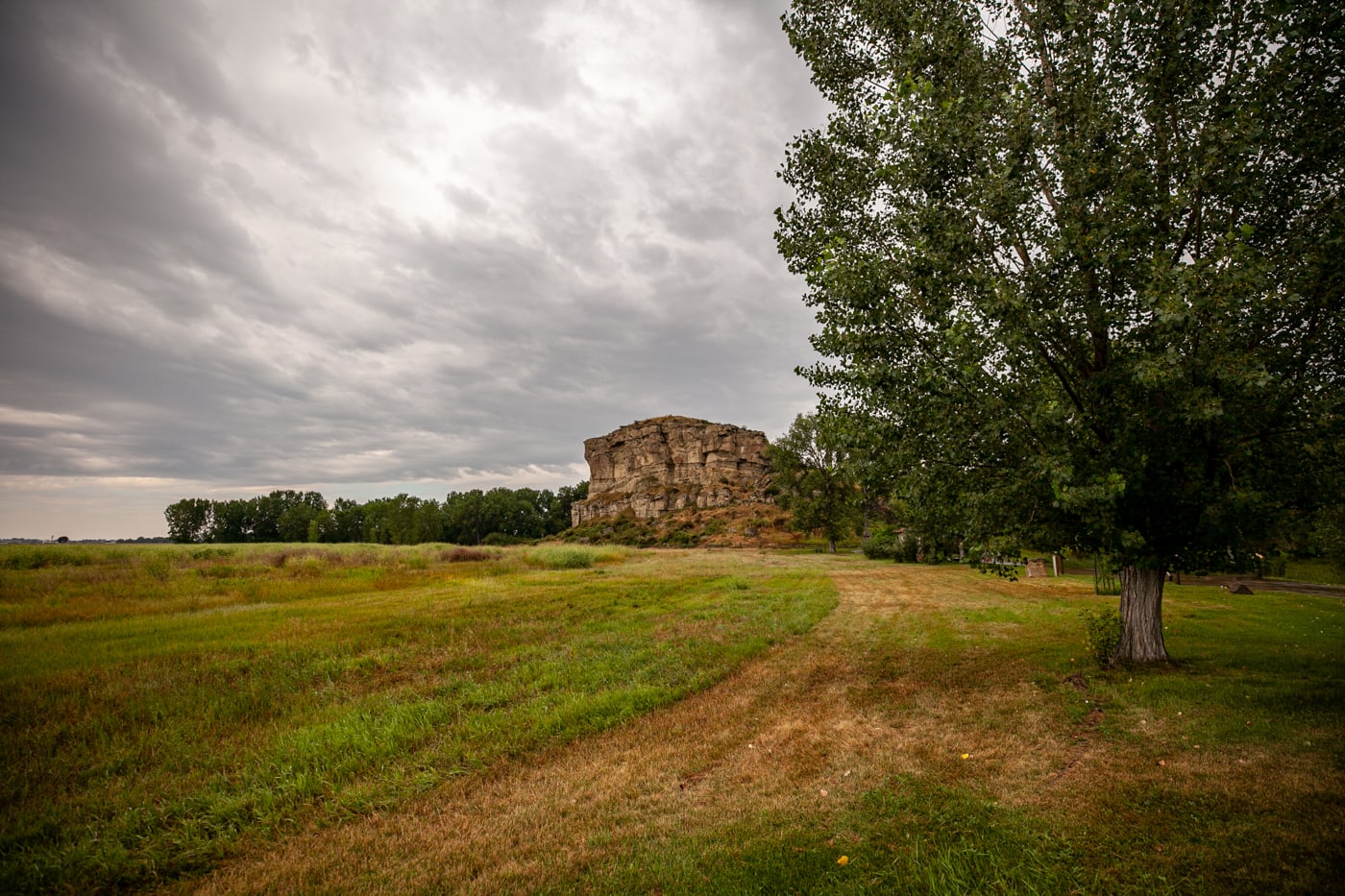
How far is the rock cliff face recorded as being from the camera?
129m

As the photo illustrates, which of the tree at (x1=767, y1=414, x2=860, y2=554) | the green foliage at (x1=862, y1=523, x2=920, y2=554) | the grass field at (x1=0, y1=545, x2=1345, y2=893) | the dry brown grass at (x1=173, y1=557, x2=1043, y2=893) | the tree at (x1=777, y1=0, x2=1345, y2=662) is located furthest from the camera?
the tree at (x1=767, y1=414, x2=860, y2=554)

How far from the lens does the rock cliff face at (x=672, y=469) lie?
424 feet

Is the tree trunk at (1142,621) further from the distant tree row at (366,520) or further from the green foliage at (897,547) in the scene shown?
the distant tree row at (366,520)

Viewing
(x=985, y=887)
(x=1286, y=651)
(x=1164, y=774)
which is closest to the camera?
(x=985, y=887)

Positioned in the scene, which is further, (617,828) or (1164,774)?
(1164,774)

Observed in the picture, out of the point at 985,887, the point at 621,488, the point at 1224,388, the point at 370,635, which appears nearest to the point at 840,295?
the point at 1224,388

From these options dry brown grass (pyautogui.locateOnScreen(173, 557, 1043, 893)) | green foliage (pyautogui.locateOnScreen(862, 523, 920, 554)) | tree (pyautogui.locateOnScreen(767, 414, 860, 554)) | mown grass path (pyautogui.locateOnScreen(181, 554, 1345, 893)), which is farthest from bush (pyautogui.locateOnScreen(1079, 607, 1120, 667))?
tree (pyautogui.locateOnScreen(767, 414, 860, 554))

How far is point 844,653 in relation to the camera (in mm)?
12852

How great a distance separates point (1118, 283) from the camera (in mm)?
8562

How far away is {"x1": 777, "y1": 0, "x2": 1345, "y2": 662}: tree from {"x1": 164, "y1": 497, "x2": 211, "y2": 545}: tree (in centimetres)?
18180

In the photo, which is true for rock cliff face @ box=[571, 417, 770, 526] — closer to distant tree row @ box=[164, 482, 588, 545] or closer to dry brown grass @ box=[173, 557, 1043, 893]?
distant tree row @ box=[164, 482, 588, 545]

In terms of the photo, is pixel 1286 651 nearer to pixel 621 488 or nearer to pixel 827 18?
pixel 827 18

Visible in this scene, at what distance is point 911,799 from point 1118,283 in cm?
879

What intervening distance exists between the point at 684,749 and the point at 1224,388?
32.5 ft
